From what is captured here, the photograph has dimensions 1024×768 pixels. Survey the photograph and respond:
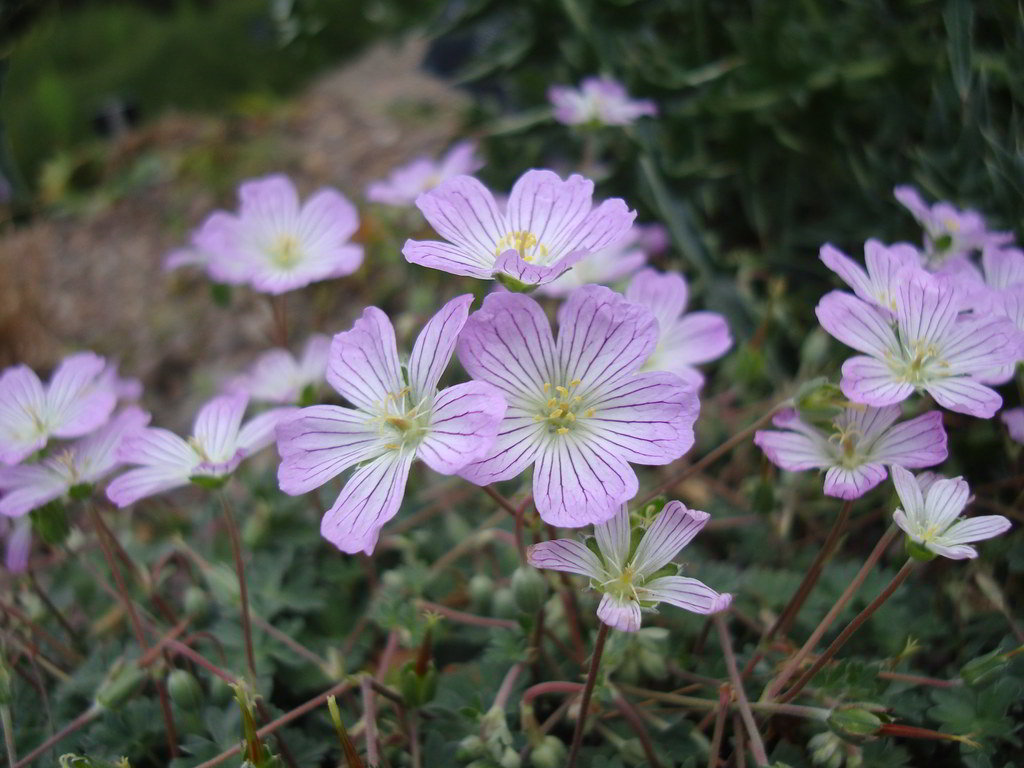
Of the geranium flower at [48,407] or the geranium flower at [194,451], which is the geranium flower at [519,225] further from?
the geranium flower at [48,407]

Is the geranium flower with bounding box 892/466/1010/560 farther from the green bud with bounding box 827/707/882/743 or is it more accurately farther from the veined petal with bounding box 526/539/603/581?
the veined petal with bounding box 526/539/603/581

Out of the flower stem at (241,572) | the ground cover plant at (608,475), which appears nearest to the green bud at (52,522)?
the ground cover plant at (608,475)

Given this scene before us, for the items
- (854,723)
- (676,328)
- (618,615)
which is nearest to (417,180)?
(676,328)

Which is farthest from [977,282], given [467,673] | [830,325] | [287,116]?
[287,116]

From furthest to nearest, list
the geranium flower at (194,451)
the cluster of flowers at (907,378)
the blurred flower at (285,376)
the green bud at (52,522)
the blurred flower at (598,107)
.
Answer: the blurred flower at (598,107) → the blurred flower at (285,376) → the green bud at (52,522) → the geranium flower at (194,451) → the cluster of flowers at (907,378)

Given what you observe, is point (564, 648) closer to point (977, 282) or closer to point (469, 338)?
point (469, 338)

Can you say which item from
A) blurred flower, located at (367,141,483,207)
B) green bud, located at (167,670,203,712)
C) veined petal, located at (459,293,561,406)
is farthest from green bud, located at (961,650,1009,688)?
blurred flower, located at (367,141,483,207)

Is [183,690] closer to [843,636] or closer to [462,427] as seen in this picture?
[462,427]
